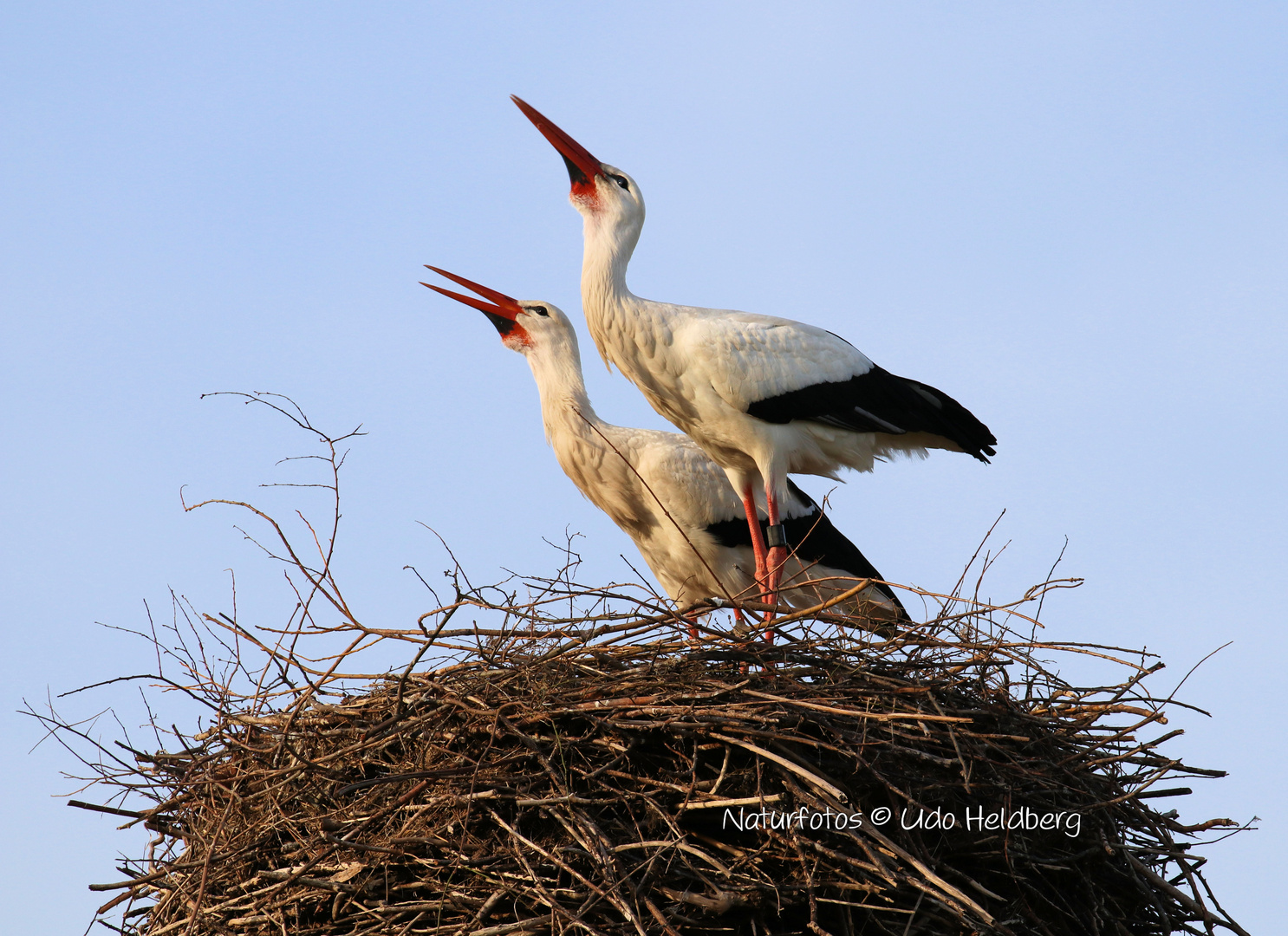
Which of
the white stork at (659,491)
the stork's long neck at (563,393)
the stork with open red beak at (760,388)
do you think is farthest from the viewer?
the stork's long neck at (563,393)

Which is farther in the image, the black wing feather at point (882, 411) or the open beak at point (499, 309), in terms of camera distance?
the open beak at point (499, 309)

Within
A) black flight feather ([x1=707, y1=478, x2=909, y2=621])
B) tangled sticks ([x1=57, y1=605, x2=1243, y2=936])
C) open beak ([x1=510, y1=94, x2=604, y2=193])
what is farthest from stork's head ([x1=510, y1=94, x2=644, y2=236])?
tangled sticks ([x1=57, y1=605, x2=1243, y2=936])

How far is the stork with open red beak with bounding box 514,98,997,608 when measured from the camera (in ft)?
16.8

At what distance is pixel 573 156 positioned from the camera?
18.4 ft

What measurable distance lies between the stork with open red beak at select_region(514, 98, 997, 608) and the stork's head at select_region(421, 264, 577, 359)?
0.88 m

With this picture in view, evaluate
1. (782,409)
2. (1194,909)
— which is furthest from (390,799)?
Answer: (782,409)

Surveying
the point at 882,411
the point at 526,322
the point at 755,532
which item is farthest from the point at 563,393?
the point at 882,411

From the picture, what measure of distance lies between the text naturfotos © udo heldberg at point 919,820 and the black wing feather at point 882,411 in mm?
2166

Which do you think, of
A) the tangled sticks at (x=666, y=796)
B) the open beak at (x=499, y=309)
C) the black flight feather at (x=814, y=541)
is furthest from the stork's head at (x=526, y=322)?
the tangled sticks at (x=666, y=796)

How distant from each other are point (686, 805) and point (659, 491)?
296 cm

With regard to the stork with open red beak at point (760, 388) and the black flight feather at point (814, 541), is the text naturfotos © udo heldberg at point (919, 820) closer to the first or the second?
the stork with open red beak at point (760, 388)

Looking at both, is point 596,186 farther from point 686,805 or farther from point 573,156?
point 686,805

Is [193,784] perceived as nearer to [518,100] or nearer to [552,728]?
[552,728]

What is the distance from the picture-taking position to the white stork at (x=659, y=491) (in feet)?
19.4
